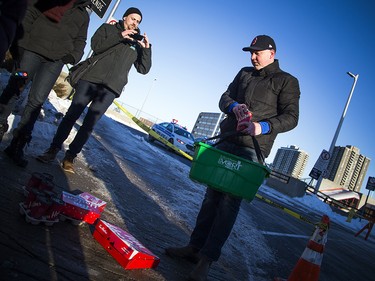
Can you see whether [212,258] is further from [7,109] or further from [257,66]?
[7,109]

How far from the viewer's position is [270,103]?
106 inches

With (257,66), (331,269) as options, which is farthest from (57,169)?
(331,269)

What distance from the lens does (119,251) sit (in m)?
1.94

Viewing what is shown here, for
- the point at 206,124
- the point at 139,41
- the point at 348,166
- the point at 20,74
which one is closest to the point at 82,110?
the point at 20,74

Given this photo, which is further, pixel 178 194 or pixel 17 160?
pixel 178 194

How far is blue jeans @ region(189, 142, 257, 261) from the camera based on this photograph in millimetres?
2297

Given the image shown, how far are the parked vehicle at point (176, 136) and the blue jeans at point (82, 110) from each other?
14108mm

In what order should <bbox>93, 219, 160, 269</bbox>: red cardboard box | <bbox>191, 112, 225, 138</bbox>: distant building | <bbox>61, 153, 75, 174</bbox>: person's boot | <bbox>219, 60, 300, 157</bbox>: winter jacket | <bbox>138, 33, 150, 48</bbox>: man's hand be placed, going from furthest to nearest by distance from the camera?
<bbox>191, 112, 225, 138</bbox>: distant building < <bbox>138, 33, 150, 48</bbox>: man's hand < <bbox>61, 153, 75, 174</bbox>: person's boot < <bbox>219, 60, 300, 157</bbox>: winter jacket < <bbox>93, 219, 160, 269</bbox>: red cardboard box

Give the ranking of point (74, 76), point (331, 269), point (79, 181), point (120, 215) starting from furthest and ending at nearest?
point (331, 269) < point (74, 76) < point (79, 181) < point (120, 215)

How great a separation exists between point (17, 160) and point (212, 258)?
222 centimetres

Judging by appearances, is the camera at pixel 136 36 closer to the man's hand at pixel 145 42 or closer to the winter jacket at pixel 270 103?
the man's hand at pixel 145 42

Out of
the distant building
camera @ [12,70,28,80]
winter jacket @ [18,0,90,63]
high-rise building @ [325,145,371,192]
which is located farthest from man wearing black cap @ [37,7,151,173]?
high-rise building @ [325,145,371,192]

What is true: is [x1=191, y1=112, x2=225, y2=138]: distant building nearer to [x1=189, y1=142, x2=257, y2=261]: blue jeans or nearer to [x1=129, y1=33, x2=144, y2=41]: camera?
[x1=129, y1=33, x2=144, y2=41]: camera

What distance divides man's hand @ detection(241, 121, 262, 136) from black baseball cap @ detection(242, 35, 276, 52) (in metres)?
0.86
